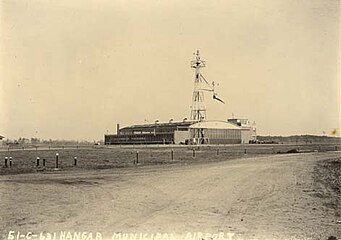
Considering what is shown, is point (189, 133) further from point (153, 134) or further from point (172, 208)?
point (172, 208)

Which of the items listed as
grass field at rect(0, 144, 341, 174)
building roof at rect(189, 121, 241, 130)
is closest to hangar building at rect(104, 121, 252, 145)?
building roof at rect(189, 121, 241, 130)

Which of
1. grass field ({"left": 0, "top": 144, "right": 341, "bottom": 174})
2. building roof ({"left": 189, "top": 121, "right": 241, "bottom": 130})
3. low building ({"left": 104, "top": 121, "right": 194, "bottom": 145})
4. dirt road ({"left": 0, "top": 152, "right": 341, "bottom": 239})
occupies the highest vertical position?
building roof ({"left": 189, "top": 121, "right": 241, "bottom": 130})

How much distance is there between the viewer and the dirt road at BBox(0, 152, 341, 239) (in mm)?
10273

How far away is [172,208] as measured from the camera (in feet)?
42.3

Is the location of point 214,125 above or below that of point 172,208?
above

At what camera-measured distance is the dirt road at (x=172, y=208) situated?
404 inches

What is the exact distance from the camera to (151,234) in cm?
952

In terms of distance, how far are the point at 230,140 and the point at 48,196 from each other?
91431mm

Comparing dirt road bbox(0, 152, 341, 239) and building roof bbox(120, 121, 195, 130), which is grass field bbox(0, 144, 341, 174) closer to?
dirt road bbox(0, 152, 341, 239)

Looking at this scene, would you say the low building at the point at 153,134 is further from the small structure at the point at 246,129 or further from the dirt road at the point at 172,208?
the dirt road at the point at 172,208

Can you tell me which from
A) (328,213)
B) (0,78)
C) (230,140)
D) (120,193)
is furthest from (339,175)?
(230,140)

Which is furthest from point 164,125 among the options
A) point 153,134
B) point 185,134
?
point 185,134

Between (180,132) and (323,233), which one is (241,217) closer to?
(323,233)

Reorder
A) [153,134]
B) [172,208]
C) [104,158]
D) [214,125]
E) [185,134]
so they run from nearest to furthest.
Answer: [172,208] → [104,158] → [185,134] → [153,134] → [214,125]
